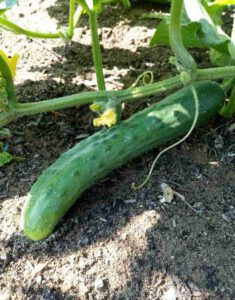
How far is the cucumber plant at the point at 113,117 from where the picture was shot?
2164mm

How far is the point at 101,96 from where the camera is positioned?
7.40 feet

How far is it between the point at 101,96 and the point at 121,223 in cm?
50

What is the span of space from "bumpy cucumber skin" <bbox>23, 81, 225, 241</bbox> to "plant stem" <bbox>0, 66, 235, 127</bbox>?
0.62ft

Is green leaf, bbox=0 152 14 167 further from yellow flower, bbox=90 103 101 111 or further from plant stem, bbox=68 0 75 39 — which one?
plant stem, bbox=68 0 75 39

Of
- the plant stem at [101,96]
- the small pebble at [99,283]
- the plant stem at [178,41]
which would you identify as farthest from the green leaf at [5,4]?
the small pebble at [99,283]

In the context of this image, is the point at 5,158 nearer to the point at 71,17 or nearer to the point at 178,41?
the point at 71,17

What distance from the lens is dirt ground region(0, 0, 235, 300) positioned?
6.77 feet

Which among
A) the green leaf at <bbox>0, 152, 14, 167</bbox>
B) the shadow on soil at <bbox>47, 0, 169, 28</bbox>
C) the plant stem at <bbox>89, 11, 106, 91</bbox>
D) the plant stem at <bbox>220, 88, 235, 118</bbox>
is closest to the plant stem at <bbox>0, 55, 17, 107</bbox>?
the green leaf at <bbox>0, 152, 14, 167</bbox>

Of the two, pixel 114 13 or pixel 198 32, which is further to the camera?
pixel 114 13

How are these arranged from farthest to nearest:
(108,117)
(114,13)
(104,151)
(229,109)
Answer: (114,13) < (229,109) < (104,151) < (108,117)

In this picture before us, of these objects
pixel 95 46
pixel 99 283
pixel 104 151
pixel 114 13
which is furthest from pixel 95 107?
pixel 114 13

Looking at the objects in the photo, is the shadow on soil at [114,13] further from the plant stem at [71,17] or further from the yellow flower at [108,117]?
the yellow flower at [108,117]

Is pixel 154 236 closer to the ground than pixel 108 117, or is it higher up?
closer to the ground

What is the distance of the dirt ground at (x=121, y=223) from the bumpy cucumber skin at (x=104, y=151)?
0.10 meters
